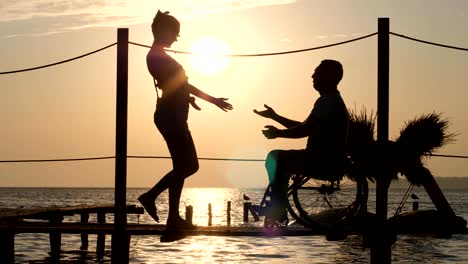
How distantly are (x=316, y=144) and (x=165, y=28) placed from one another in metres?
2.12

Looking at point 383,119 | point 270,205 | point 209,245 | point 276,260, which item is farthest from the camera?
point 209,245

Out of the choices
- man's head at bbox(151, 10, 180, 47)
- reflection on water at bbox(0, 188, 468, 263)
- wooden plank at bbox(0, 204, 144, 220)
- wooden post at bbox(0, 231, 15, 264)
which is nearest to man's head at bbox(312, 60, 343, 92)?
man's head at bbox(151, 10, 180, 47)

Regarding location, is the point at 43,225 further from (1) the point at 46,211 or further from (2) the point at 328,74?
(1) the point at 46,211

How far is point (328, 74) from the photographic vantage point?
9.67 meters

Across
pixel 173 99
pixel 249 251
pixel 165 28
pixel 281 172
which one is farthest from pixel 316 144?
pixel 249 251

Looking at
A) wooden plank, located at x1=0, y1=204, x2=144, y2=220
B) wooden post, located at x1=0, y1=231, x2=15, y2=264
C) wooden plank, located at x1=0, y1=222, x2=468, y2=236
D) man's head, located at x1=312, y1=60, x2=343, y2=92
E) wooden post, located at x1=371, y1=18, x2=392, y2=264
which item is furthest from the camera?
wooden plank, located at x1=0, y1=204, x2=144, y2=220

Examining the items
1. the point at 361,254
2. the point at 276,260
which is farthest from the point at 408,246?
the point at 276,260

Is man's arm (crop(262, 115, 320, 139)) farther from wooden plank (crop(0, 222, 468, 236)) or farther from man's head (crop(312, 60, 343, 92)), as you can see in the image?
wooden plank (crop(0, 222, 468, 236))

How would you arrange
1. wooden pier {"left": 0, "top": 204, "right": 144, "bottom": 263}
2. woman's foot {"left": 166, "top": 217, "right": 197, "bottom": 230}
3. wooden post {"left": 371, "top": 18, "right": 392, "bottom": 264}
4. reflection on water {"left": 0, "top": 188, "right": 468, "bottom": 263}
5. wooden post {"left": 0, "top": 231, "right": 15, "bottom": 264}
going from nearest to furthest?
woman's foot {"left": 166, "top": 217, "right": 197, "bottom": 230} < wooden post {"left": 371, "top": 18, "right": 392, "bottom": 264} < wooden pier {"left": 0, "top": 204, "right": 144, "bottom": 263} < wooden post {"left": 0, "top": 231, "right": 15, "bottom": 264} < reflection on water {"left": 0, "top": 188, "right": 468, "bottom": 263}

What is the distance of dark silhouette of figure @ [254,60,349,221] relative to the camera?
31.4 feet

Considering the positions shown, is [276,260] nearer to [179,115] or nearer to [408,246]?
[408,246]

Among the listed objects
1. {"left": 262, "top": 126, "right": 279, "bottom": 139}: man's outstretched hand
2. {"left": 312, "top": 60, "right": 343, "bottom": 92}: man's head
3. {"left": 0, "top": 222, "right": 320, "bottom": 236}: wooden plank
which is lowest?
{"left": 0, "top": 222, "right": 320, "bottom": 236}: wooden plank

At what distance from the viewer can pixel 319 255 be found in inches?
1660

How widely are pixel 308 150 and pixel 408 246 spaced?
42.9 meters
